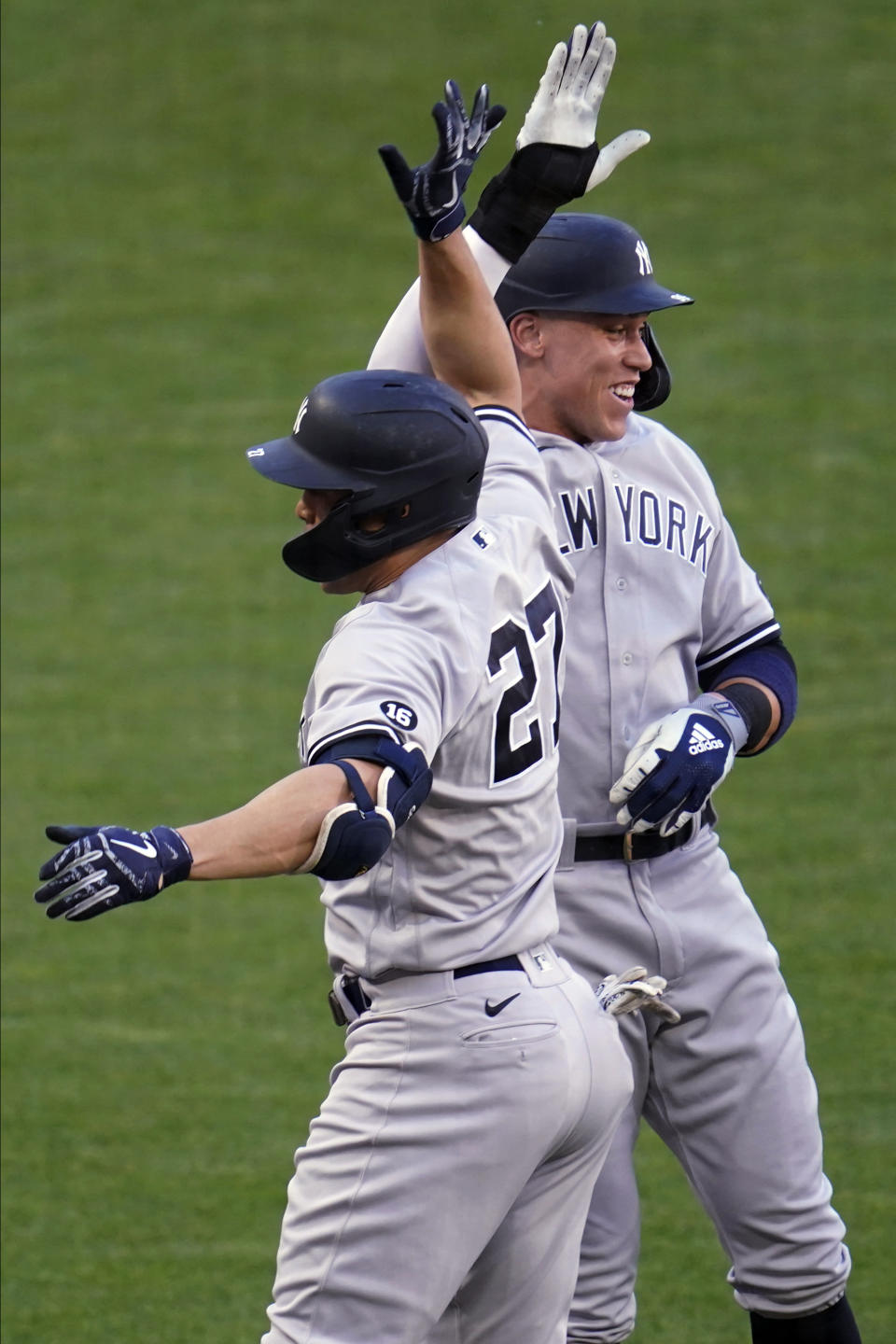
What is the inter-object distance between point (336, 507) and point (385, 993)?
73 cm

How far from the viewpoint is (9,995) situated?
6.34 m

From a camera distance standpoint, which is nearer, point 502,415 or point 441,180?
point 441,180

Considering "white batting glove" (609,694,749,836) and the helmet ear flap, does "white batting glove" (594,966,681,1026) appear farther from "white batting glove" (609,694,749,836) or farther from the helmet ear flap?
the helmet ear flap

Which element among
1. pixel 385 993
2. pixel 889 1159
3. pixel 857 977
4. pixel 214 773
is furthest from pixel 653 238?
pixel 385 993

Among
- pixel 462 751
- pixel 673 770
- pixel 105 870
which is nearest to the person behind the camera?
pixel 105 870

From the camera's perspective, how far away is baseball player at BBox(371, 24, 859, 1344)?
350 cm

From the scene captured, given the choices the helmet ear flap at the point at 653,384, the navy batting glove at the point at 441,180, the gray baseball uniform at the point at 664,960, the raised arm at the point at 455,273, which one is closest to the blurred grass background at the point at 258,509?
the gray baseball uniform at the point at 664,960

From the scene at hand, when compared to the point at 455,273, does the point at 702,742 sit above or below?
below

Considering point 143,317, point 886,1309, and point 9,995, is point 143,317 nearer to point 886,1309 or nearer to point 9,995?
point 9,995

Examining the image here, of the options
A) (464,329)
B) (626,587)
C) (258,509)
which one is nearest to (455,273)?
(464,329)

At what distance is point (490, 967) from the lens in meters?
2.97

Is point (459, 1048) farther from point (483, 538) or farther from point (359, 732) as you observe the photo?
point (483, 538)

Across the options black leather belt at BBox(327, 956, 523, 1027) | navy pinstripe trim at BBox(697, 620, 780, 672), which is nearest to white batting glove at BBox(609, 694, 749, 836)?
navy pinstripe trim at BBox(697, 620, 780, 672)

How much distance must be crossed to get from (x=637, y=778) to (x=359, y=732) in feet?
3.05
